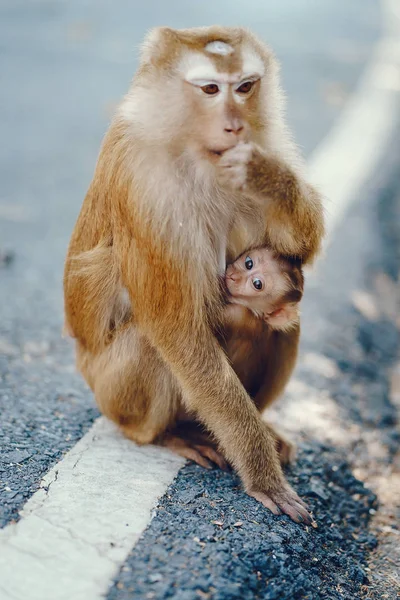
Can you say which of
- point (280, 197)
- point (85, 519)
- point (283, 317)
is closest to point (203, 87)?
point (280, 197)

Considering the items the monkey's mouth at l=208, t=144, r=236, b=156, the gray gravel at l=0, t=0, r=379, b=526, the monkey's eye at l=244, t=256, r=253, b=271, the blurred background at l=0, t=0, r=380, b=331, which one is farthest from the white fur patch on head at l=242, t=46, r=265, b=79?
the gray gravel at l=0, t=0, r=379, b=526

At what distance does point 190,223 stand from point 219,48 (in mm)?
671

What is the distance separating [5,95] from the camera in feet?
31.6

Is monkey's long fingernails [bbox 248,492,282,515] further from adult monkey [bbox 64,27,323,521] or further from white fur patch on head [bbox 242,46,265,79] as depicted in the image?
white fur patch on head [bbox 242,46,265,79]

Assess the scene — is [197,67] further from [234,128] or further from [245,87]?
[234,128]

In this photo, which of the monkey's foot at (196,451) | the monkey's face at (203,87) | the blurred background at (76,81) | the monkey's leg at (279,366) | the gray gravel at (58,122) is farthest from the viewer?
the blurred background at (76,81)

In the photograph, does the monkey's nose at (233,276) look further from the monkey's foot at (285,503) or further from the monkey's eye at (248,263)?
the monkey's foot at (285,503)

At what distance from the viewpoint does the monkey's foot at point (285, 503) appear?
3.26 metres

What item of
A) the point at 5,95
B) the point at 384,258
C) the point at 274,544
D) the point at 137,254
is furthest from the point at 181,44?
the point at 5,95

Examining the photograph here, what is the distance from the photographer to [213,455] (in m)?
3.60

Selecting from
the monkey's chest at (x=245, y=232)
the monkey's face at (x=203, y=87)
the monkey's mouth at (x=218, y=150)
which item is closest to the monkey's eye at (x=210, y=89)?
the monkey's face at (x=203, y=87)

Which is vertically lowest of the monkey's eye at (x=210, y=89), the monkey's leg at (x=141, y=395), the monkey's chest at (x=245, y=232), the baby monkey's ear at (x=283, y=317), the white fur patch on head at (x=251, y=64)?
the monkey's leg at (x=141, y=395)

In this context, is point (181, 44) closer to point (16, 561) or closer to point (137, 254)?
point (137, 254)

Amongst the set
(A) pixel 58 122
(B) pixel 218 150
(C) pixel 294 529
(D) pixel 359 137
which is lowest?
(C) pixel 294 529
